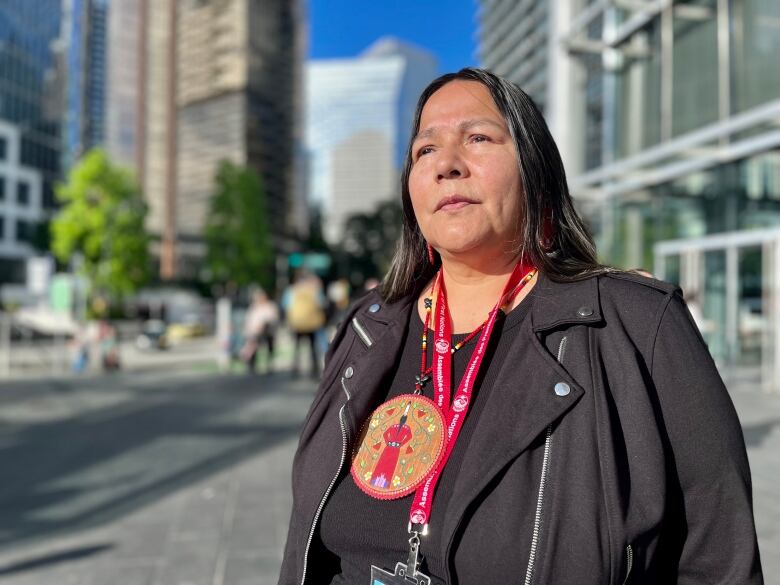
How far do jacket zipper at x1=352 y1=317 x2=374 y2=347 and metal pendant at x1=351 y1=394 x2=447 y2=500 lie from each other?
0.18 metres

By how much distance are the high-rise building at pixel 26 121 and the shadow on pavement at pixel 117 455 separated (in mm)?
51926

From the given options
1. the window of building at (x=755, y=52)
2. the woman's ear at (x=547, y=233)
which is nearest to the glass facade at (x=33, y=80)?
the window of building at (x=755, y=52)

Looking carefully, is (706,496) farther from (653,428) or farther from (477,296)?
(477,296)

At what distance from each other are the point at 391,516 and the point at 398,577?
0.12m

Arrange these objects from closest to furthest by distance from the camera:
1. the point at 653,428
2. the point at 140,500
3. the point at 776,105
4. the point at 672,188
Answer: the point at 653,428
the point at 140,500
the point at 776,105
the point at 672,188

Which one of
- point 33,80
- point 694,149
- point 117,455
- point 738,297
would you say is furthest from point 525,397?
point 33,80

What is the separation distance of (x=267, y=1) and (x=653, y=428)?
94100 mm

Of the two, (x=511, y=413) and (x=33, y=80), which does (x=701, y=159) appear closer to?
(x=511, y=413)

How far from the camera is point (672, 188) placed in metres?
14.7

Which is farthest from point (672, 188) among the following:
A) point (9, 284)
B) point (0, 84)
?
point (0, 84)

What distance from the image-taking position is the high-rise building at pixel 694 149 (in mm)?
11570

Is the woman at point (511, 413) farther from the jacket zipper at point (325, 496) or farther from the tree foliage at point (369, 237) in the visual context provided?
the tree foliage at point (369, 237)

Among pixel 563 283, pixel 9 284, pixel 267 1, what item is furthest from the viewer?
pixel 267 1

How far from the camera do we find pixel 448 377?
144 cm
